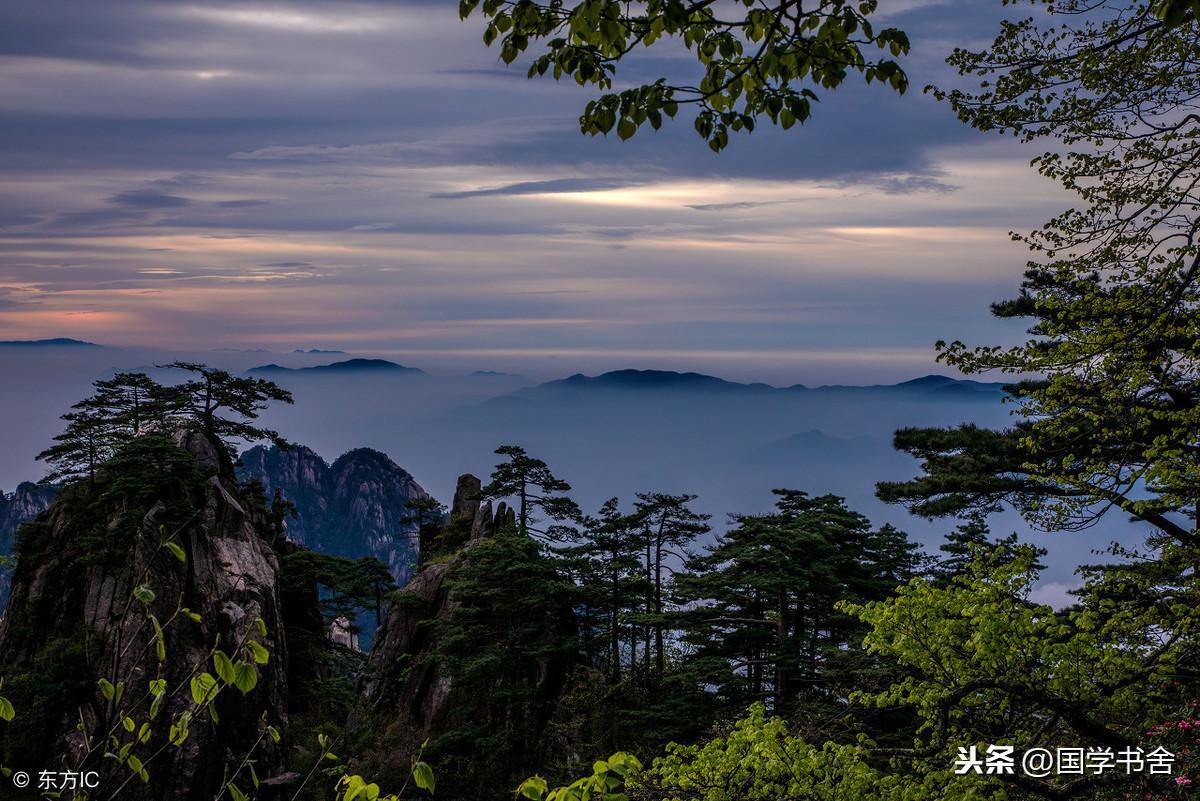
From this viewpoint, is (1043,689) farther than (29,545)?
No

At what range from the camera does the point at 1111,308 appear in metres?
9.69

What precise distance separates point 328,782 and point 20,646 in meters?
12.3

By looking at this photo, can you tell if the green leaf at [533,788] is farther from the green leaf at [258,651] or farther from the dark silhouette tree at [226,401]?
the dark silhouette tree at [226,401]

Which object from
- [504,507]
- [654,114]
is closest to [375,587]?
[504,507]

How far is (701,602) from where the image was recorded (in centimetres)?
2992

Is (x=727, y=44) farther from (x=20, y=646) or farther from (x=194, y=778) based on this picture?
(x=20, y=646)

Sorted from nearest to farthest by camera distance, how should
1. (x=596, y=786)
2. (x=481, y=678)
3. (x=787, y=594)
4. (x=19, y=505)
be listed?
(x=596, y=786) → (x=787, y=594) → (x=481, y=678) → (x=19, y=505)

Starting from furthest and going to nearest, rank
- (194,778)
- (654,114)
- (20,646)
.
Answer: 1. (20,646)
2. (194,778)
3. (654,114)

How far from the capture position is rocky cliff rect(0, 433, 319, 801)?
25.4 m

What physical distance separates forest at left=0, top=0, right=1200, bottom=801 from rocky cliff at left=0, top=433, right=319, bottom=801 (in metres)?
0.13

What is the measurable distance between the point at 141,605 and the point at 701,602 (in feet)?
63.5

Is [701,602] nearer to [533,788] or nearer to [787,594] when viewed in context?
[787,594]

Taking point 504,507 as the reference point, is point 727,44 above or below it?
above

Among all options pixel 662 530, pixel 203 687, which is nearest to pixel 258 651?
pixel 203 687
